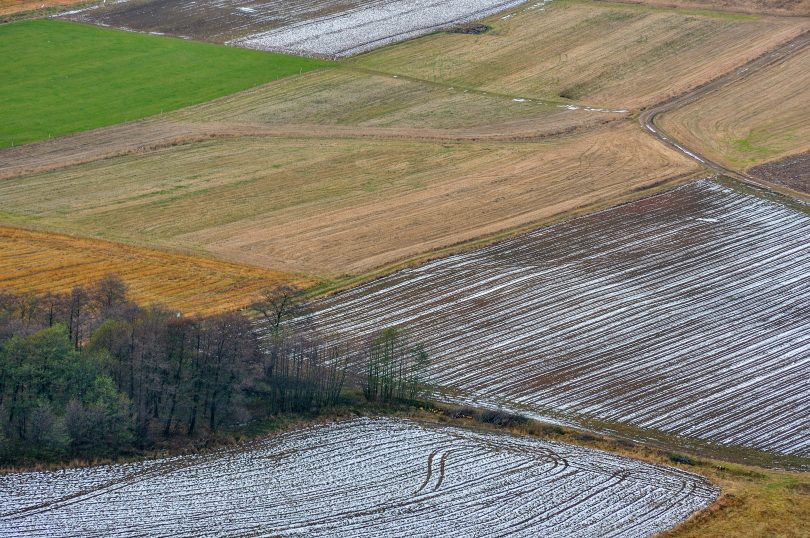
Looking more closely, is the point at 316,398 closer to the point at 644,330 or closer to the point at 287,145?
the point at 644,330

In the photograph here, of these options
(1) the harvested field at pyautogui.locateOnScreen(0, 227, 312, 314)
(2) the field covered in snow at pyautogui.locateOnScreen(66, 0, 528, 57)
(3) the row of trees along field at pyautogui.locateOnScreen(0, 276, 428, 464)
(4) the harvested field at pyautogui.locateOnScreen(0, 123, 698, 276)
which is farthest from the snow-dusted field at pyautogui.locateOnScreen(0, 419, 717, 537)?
(2) the field covered in snow at pyautogui.locateOnScreen(66, 0, 528, 57)

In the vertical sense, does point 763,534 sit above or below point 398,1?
below

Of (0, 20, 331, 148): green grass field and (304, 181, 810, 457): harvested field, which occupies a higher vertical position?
(0, 20, 331, 148): green grass field

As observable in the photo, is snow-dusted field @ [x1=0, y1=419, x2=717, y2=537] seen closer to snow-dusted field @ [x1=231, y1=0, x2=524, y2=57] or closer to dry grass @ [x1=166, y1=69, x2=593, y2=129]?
dry grass @ [x1=166, y1=69, x2=593, y2=129]

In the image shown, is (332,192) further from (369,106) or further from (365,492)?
(365,492)

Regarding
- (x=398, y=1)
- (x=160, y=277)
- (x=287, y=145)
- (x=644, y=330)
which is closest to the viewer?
(x=644, y=330)

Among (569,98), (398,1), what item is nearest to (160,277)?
(569,98)
